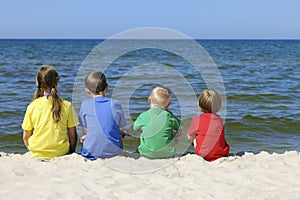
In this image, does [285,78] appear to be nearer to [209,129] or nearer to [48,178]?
[209,129]

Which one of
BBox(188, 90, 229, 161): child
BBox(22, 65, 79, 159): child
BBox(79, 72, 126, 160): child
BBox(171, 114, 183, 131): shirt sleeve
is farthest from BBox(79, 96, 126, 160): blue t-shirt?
BBox(188, 90, 229, 161): child

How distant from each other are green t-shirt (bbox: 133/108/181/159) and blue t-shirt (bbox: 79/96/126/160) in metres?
0.27

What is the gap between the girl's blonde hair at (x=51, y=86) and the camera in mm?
4406

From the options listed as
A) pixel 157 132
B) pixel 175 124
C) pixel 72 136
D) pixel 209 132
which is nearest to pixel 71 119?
pixel 72 136

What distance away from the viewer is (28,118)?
4.47 m

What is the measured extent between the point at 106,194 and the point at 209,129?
5.50ft

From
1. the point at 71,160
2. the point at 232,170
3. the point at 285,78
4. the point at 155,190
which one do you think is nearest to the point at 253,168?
the point at 232,170

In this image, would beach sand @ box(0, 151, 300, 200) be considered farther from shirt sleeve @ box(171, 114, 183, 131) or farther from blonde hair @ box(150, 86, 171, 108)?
blonde hair @ box(150, 86, 171, 108)

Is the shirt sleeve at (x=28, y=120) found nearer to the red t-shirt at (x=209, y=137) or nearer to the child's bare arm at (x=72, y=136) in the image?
the child's bare arm at (x=72, y=136)

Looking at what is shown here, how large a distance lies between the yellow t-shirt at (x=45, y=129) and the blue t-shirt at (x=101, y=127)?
0.26 metres

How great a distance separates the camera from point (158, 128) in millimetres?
4508

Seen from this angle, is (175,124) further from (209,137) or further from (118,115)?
(118,115)

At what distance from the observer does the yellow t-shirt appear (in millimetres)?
4414

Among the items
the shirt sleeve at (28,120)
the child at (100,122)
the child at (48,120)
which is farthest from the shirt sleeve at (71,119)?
the shirt sleeve at (28,120)
